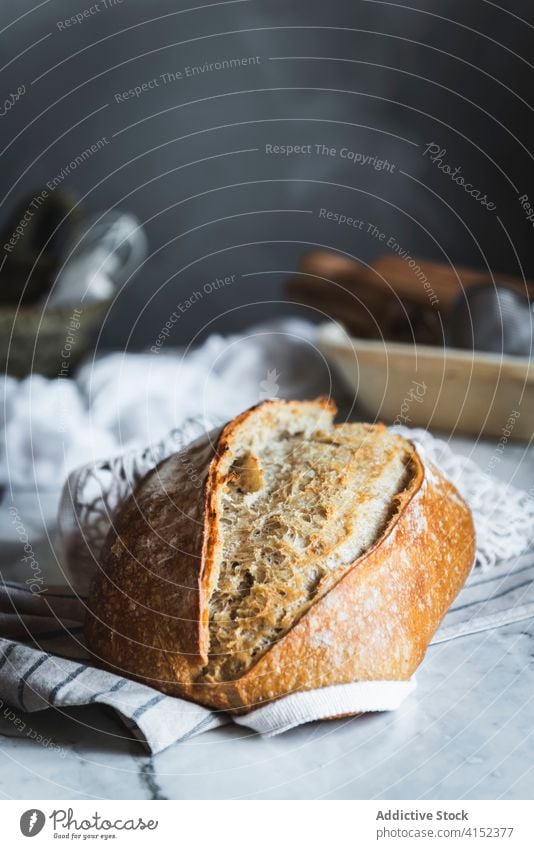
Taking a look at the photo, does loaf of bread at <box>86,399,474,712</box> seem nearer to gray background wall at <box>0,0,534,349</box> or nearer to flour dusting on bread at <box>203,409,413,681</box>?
flour dusting on bread at <box>203,409,413,681</box>

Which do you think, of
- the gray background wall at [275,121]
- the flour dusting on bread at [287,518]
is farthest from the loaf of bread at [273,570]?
the gray background wall at [275,121]

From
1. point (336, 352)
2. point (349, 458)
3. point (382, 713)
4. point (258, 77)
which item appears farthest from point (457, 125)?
point (382, 713)

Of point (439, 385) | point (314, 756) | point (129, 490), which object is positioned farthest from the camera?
point (439, 385)

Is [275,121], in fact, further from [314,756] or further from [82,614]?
[314,756]

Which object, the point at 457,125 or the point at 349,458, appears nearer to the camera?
the point at 349,458

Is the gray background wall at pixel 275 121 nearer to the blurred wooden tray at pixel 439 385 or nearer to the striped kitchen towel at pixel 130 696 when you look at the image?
the blurred wooden tray at pixel 439 385

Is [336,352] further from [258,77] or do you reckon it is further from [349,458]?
[258,77]

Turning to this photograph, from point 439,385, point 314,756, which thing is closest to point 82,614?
point 314,756
